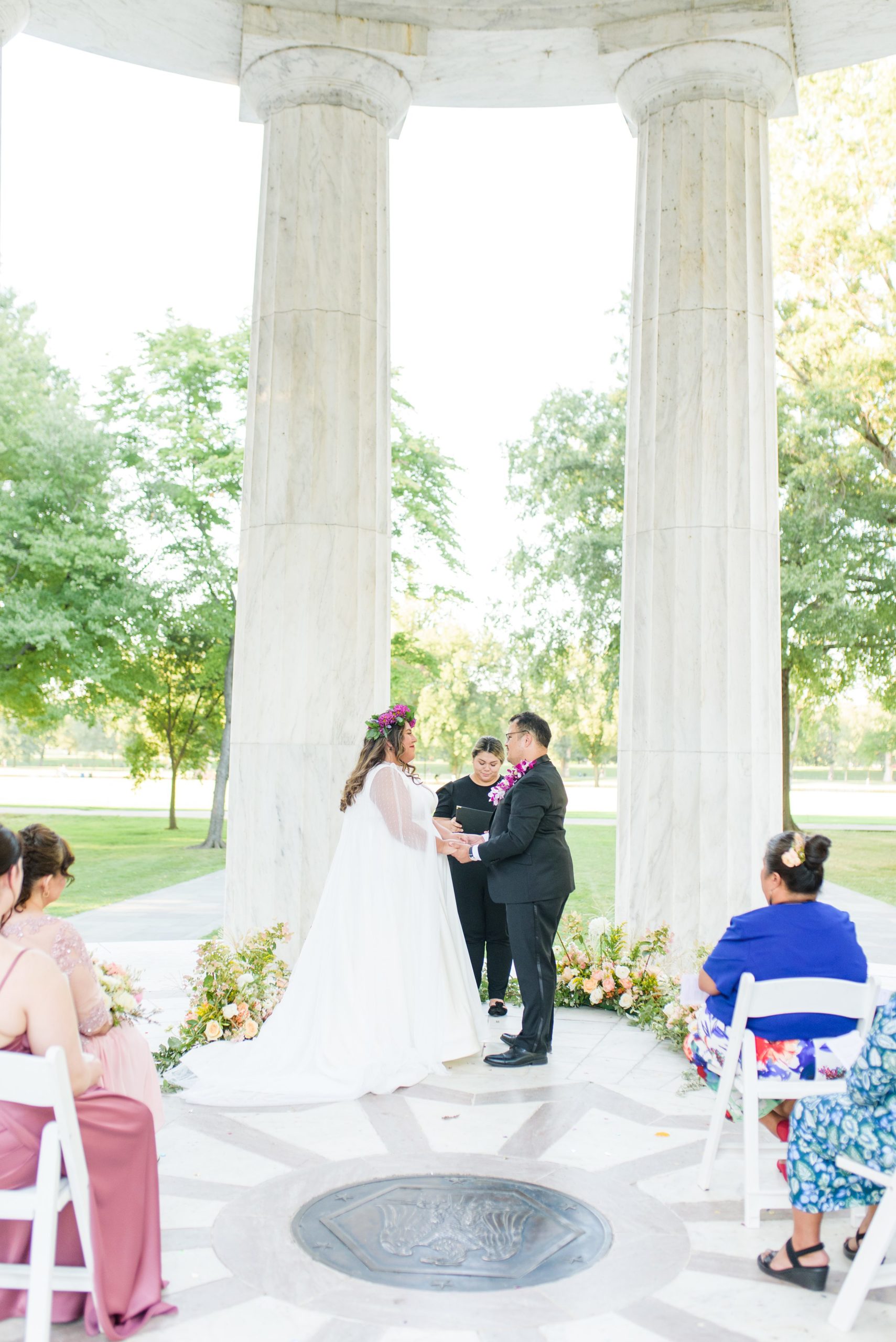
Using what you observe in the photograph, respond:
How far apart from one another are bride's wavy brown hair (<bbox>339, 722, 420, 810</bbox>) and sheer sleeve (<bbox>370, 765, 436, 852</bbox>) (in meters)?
0.13

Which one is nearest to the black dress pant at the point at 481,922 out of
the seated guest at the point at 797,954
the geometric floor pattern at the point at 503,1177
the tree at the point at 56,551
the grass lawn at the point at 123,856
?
the geometric floor pattern at the point at 503,1177

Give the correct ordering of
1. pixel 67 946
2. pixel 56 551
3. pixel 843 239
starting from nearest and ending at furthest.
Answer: pixel 67 946, pixel 56 551, pixel 843 239

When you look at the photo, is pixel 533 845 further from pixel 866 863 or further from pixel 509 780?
pixel 866 863

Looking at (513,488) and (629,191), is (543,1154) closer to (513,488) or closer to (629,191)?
(513,488)

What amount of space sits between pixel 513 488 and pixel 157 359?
38.0 ft

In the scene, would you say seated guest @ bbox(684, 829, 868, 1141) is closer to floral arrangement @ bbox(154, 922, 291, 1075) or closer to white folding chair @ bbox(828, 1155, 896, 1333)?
white folding chair @ bbox(828, 1155, 896, 1333)

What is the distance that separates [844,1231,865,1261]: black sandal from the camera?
17.2ft

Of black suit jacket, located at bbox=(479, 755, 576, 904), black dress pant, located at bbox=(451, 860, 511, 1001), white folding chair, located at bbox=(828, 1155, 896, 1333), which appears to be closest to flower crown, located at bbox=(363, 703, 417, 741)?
black suit jacket, located at bbox=(479, 755, 576, 904)

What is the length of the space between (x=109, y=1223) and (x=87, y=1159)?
0.91 ft

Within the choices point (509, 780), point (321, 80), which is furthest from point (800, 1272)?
point (321, 80)

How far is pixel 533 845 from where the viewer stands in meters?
8.53

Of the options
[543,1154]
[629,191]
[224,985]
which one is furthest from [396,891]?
[629,191]

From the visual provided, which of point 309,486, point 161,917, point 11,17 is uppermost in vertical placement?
point 11,17

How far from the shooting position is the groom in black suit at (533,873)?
27.6 feet
